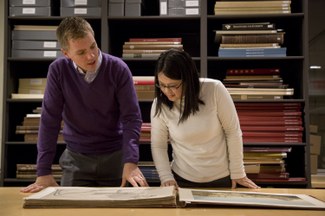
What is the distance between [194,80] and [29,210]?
34.2 inches

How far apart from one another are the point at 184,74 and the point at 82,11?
1.42 m

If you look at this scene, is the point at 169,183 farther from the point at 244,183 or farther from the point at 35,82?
the point at 35,82

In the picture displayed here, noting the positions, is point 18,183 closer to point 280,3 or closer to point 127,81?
point 127,81

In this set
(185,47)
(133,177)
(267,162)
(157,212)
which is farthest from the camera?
(185,47)

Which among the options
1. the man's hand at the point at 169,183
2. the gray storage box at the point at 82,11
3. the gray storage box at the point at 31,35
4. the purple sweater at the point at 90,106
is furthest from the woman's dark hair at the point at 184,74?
the gray storage box at the point at 31,35

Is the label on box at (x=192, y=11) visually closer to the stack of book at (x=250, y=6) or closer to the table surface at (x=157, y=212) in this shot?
the stack of book at (x=250, y=6)

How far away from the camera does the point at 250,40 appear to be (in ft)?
8.75

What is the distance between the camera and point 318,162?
304 centimetres

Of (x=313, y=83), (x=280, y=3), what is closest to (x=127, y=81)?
(x=280, y=3)

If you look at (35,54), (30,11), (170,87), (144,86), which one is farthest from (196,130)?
(30,11)

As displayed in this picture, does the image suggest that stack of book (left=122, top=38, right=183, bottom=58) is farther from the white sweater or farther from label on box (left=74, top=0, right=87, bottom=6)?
the white sweater

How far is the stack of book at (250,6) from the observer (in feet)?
8.67

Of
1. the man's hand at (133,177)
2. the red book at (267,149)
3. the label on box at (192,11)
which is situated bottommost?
the red book at (267,149)

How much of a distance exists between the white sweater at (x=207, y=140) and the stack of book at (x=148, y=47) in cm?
109
